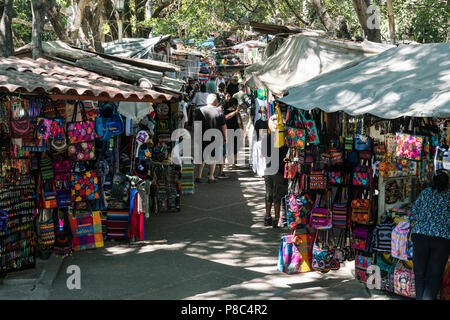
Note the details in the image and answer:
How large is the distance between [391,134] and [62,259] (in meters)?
4.67

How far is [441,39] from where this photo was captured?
1889 cm

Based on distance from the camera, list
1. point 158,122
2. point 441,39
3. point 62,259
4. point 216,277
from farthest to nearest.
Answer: point 441,39 < point 158,122 < point 62,259 < point 216,277

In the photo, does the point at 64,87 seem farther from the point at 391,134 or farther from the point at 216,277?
the point at 391,134

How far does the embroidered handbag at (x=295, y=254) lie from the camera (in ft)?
22.3

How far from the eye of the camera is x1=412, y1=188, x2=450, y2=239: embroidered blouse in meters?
5.36

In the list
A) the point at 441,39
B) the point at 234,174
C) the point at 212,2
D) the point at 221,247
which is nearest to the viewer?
the point at 221,247

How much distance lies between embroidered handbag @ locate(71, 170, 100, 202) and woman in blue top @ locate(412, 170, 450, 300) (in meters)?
4.47

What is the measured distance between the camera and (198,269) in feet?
24.2

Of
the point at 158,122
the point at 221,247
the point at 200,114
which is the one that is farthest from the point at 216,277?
the point at 200,114

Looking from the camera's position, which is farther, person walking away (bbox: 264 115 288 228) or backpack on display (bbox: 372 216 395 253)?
person walking away (bbox: 264 115 288 228)

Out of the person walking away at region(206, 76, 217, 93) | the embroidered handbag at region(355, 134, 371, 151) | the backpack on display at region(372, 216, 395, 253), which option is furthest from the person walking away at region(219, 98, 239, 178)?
the backpack on display at region(372, 216, 395, 253)

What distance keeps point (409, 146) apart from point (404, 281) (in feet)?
4.87

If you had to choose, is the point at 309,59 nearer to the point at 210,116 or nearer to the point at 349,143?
the point at 349,143

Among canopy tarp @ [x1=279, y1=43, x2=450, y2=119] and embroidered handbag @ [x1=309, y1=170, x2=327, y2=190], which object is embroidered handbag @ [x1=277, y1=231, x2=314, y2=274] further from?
canopy tarp @ [x1=279, y1=43, x2=450, y2=119]
